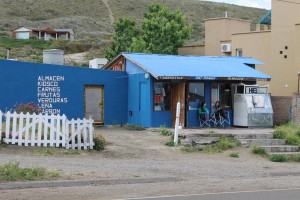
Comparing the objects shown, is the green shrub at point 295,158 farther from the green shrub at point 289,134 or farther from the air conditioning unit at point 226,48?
the air conditioning unit at point 226,48

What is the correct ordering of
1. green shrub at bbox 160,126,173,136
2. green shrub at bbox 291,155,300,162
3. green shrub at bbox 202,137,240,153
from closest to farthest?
green shrub at bbox 291,155,300,162, green shrub at bbox 202,137,240,153, green shrub at bbox 160,126,173,136

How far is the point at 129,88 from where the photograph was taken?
2675 centimetres

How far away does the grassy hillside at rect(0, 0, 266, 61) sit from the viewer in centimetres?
8756

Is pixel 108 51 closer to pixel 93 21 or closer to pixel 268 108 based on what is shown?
pixel 268 108

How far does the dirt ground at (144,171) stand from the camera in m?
12.2

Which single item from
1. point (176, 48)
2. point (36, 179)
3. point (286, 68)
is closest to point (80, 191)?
point (36, 179)

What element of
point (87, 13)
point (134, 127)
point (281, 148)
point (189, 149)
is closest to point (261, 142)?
point (281, 148)

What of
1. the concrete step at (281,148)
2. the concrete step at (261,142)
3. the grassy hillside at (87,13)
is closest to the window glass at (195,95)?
the concrete step at (261,142)

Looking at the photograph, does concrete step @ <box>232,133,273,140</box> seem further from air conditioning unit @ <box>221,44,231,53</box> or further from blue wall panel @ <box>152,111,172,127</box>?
air conditioning unit @ <box>221,44,231,53</box>

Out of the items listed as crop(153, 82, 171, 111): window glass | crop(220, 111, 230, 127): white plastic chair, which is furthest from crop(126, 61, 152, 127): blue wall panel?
crop(220, 111, 230, 127): white plastic chair

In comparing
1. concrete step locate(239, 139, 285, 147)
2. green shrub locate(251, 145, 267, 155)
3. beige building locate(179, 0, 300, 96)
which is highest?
beige building locate(179, 0, 300, 96)

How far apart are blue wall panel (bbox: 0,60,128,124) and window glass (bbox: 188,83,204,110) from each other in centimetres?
334

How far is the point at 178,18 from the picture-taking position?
1864 inches

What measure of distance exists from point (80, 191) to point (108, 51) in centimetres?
3931
